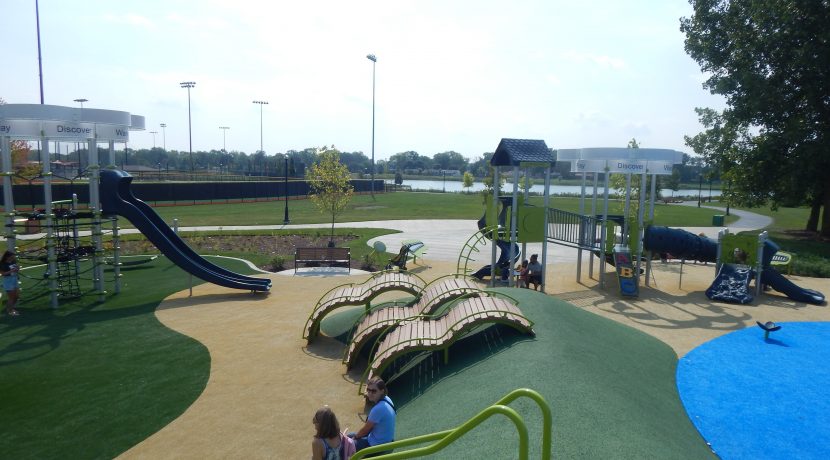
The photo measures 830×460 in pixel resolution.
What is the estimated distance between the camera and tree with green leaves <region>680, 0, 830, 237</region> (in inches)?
1195

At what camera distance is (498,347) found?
9867mm

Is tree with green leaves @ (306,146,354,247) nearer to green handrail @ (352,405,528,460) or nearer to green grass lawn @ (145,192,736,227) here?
green grass lawn @ (145,192,736,227)

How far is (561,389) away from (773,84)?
109 ft

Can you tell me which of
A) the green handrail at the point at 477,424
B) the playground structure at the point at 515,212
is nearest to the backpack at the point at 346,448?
the green handrail at the point at 477,424

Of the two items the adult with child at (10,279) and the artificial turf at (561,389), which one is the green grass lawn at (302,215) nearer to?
the adult with child at (10,279)

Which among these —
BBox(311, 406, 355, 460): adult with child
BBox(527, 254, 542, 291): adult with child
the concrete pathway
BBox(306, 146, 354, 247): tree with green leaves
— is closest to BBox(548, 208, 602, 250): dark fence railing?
BBox(527, 254, 542, 291): adult with child

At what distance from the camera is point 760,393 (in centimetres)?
988

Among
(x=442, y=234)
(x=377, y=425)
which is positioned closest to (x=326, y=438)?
(x=377, y=425)

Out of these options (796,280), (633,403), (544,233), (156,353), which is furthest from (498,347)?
(796,280)

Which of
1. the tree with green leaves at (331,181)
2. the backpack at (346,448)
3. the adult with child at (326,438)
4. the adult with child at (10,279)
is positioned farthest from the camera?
the tree with green leaves at (331,181)

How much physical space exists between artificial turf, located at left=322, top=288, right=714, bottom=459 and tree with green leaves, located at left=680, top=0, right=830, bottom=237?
26559 millimetres

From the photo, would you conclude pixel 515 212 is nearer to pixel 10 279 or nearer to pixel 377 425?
pixel 377 425

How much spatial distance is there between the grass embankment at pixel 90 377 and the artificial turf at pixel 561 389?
4.11 metres

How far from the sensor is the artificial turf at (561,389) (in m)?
6.46
